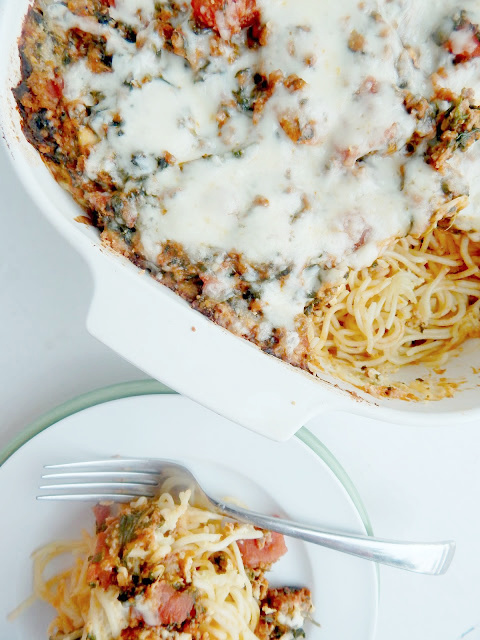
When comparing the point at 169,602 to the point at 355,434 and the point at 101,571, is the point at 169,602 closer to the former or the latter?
the point at 101,571

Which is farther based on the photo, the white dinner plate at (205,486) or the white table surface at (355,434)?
the white table surface at (355,434)

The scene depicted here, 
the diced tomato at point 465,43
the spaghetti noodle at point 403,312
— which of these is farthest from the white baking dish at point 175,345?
the diced tomato at point 465,43

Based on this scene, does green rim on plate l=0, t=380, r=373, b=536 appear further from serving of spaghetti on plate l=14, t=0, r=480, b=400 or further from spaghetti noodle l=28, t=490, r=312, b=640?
serving of spaghetti on plate l=14, t=0, r=480, b=400

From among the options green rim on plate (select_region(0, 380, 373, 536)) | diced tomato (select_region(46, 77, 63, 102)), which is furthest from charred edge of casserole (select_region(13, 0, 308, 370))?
green rim on plate (select_region(0, 380, 373, 536))

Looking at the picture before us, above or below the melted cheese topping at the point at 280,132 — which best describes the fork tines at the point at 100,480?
below

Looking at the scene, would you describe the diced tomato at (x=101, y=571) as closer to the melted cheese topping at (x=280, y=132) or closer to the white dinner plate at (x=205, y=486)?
the white dinner plate at (x=205, y=486)

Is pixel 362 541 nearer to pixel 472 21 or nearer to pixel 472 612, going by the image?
pixel 472 612
